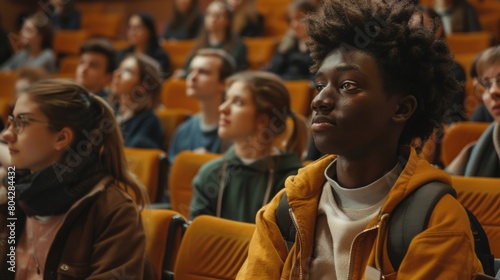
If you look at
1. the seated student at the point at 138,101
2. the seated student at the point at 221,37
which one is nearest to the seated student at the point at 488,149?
Answer: the seated student at the point at 138,101

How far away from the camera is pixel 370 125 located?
1.37 m

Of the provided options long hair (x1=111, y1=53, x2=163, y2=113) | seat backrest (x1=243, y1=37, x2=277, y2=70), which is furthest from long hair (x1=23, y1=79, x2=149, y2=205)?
seat backrest (x1=243, y1=37, x2=277, y2=70)

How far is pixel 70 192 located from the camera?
199 cm

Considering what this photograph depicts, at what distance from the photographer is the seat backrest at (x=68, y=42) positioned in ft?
22.1

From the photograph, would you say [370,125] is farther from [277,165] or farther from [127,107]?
[127,107]

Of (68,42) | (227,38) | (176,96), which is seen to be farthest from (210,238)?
(68,42)

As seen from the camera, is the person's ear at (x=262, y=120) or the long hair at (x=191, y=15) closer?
the person's ear at (x=262, y=120)

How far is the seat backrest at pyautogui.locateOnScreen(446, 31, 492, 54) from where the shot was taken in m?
4.56

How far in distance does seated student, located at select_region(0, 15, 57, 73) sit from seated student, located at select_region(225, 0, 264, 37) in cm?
154

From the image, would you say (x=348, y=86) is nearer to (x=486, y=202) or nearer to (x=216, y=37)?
(x=486, y=202)

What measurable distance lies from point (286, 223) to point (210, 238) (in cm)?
57

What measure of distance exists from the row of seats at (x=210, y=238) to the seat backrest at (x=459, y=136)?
0.70 meters

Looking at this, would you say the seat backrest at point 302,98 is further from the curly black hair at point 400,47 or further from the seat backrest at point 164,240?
the curly black hair at point 400,47

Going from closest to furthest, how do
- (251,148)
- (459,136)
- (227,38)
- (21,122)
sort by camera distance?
(21,122) → (251,148) → (459,136) → (227,38)
